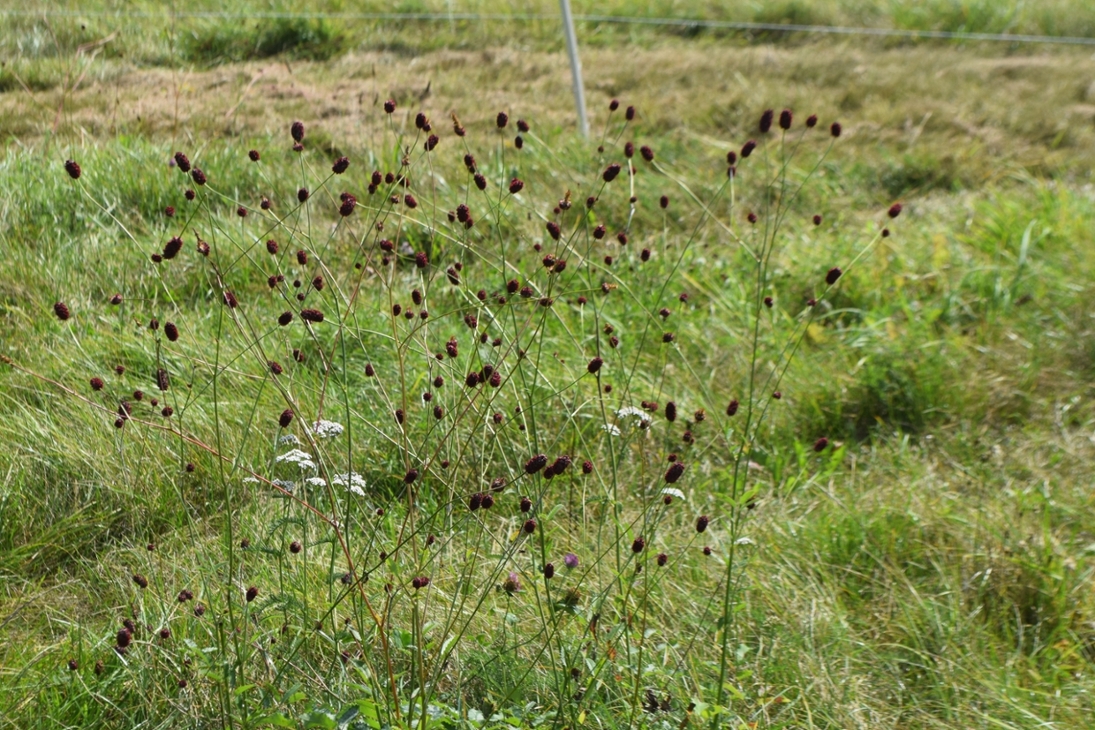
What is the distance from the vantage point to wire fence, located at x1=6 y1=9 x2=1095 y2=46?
191 inches

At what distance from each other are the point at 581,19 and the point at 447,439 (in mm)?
4925

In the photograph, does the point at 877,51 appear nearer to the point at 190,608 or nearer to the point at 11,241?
the point at 11,241

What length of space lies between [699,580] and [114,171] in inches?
97.8

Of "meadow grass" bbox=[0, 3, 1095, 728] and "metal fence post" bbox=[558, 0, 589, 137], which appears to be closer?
"meadow grass" bbox=[0, 3, 1095, 728]

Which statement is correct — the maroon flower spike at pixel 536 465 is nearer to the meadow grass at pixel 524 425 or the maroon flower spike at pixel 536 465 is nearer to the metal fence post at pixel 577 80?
the meadow grass at pixel 524 425

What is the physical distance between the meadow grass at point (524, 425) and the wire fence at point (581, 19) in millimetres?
159

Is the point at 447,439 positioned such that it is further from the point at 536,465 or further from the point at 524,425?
the point at 536,465

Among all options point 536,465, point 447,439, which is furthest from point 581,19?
point 536,465

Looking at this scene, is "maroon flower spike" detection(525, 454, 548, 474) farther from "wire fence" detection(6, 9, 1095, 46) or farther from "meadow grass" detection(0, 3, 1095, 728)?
"wire fence" detection(6, 9, 1095, 46)

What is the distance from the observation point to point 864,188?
494cm

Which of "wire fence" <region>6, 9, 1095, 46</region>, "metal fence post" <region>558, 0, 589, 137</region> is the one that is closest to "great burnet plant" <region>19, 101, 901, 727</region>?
"metal fence post" <region>558, 0, 589, 137</region>

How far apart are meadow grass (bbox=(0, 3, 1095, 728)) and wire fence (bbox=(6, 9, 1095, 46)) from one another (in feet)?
→ 0.52

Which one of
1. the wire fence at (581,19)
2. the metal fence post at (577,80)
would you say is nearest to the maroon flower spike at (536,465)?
the metal fence post at (577,80)

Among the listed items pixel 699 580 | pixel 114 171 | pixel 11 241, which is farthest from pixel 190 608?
pixel 114 171
